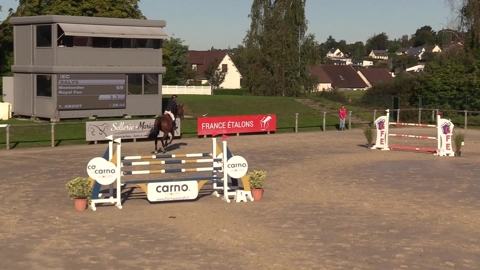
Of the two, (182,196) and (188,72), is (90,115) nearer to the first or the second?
(182,196)

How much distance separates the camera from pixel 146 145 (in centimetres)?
3122

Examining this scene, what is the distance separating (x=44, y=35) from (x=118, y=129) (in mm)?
8387

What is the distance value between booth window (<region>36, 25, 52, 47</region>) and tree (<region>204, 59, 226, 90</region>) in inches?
2342

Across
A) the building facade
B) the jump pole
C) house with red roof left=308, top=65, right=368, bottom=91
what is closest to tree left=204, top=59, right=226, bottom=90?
house with red roof left=308, top=65, right=368, bottom=91

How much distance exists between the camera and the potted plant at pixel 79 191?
16172 millimetres

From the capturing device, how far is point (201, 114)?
1716 inches

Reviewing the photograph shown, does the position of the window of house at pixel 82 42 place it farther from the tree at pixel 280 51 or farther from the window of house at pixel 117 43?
the tree at pixel 280 51

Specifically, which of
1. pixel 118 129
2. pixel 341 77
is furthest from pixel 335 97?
pixel 341 77

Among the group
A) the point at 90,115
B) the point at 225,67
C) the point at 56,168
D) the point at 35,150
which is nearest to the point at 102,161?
the point at 56,168

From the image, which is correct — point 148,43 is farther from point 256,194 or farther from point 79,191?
point 79,191

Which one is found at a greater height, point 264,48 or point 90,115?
point 264,48

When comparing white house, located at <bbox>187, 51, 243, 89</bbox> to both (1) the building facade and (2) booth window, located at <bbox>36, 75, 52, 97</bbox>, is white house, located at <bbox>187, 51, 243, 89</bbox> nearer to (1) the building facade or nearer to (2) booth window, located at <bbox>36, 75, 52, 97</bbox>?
(1) the building facade

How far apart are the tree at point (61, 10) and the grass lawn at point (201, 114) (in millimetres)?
9088

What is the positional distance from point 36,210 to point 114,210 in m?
1.71
